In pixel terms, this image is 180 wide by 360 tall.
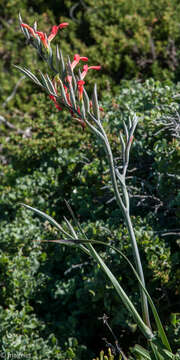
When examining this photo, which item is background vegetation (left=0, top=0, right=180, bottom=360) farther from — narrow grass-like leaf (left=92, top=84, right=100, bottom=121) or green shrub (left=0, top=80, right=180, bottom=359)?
narrow grass-like leaf (left=92, top=84, right=100, bottom=121)

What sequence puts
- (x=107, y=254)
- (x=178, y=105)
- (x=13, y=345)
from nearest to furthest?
(x=13, y=345)
(x=107, y=254)
(x=178, y=105)

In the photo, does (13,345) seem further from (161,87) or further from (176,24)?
(176,24)

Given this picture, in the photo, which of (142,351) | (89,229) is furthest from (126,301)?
(89,229)

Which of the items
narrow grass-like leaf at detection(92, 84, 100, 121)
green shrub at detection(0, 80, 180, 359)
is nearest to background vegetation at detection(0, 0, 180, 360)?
green shrub at detection(0, 80, 180, 359)

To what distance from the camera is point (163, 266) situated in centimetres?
208

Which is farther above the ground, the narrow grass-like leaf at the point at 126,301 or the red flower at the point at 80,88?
the red flower at the point at 80,88

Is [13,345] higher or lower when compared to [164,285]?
higher

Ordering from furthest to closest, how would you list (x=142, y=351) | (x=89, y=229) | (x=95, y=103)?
(x=89, y=229), (x=142, y=351), (x=95, y=103)

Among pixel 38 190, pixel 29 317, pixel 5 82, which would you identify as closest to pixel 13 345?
pixel 29 317

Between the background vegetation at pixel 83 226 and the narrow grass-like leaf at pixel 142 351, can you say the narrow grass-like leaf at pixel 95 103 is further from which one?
the narrow grass-like leaf at pixel 142 351

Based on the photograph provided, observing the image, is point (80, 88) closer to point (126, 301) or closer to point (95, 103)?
point (95, 103)

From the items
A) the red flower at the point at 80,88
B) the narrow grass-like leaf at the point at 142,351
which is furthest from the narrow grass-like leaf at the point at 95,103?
the narrow grass-like leaf at the point at 142,351

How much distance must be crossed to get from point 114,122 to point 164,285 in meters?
1.27

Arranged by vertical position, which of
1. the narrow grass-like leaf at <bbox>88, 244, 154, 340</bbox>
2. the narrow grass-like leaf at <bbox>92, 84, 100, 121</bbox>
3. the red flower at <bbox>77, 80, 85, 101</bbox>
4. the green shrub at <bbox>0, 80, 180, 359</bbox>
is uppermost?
the red flower at <bbox>77, 80, 85, 101</bbox>
